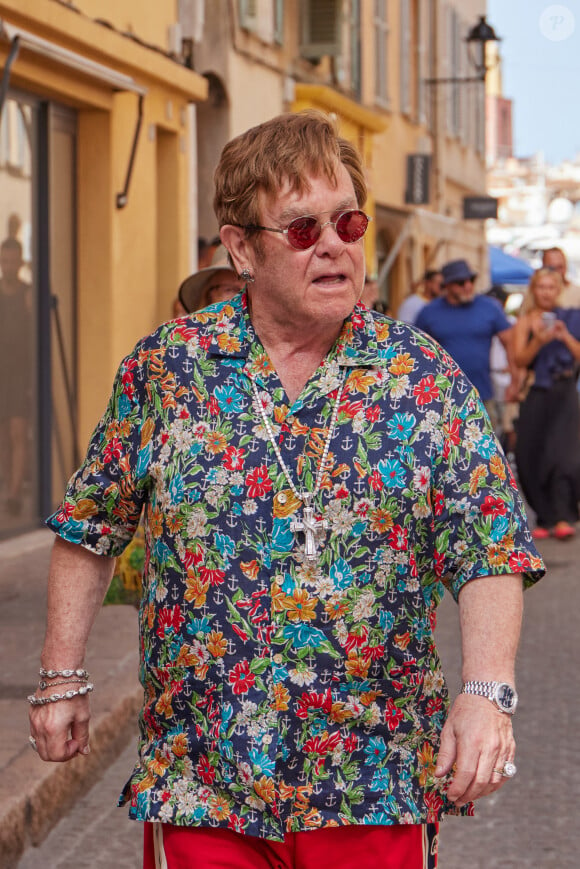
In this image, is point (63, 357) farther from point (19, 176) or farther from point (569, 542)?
point (569, 542)

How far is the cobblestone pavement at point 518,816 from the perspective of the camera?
508cm

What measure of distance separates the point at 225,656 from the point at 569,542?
9.94 metres

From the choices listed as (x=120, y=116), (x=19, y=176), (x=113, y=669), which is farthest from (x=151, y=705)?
(x=120, y=116)

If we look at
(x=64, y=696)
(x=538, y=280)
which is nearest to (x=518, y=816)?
(x=64, y=696)

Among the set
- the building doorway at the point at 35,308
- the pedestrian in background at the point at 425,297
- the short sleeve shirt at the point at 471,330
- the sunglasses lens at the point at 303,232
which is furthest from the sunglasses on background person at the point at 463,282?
the sunglasses lens at the point at 303,232

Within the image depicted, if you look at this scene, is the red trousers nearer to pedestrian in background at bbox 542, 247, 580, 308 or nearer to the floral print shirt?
the floral print shirt

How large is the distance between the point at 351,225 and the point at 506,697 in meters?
0.77

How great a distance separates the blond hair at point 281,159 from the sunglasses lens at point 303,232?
0.17 ft

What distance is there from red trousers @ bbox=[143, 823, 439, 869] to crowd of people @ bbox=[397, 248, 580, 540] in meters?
9.76

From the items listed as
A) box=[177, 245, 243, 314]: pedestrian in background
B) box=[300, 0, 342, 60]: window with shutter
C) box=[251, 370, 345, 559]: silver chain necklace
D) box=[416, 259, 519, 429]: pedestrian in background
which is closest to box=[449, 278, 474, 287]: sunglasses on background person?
box=[416, 259, 519, 429]: pedestrian in background

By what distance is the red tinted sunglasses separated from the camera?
2.89 meters

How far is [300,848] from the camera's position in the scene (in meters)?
2.80

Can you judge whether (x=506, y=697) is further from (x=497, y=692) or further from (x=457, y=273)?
Answer: (x=457, y=273)

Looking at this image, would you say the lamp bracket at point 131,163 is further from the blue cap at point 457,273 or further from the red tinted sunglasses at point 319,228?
the red tinted sunglasses at point 319,228
